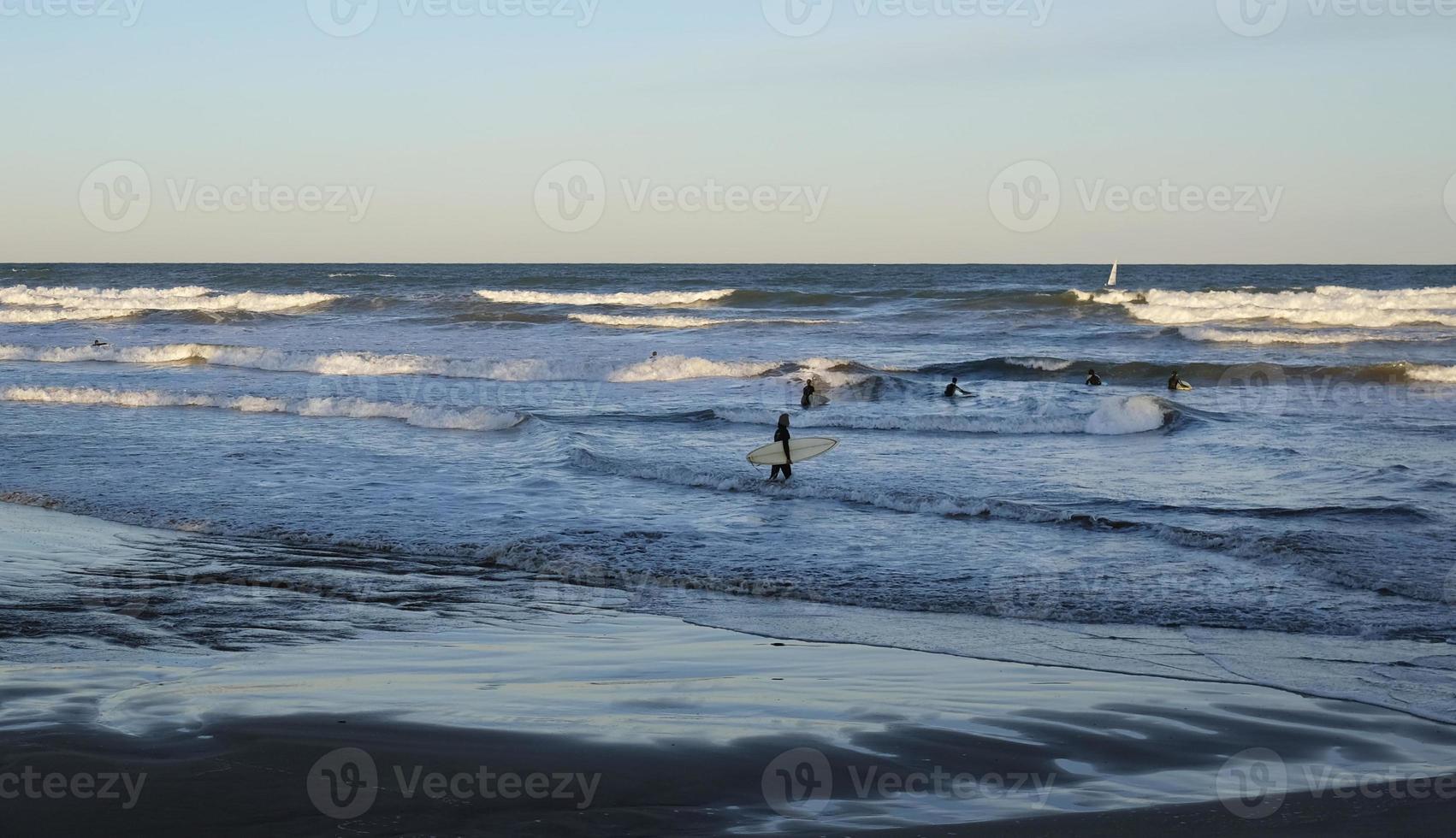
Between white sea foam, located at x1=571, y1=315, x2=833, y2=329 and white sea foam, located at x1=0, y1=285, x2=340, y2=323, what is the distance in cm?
1627

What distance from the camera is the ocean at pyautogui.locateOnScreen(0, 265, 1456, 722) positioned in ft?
26.6

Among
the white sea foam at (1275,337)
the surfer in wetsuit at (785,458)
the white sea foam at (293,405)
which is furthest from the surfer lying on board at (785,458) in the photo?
the white sea foam at (1275,337)

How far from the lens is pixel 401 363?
31.2m

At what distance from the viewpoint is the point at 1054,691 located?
21.0ft

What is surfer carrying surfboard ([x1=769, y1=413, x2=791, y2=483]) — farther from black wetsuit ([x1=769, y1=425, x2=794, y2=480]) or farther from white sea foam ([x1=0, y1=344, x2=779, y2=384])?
white sea foam ([x1=0, y1=344, x2=779, y2=384])

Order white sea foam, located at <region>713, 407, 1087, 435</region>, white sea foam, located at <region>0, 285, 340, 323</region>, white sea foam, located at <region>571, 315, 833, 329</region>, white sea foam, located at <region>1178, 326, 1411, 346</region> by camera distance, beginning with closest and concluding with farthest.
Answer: white sea foam, located at <region>713, 407, 1087, 435</region>
white sea foam, located at <region>1178, 326, 1411, 346</region>
white sea foam, located at <region>571, 315, 833, 329</region>
white sea foam, located at <region>0, 285, 340, 323</region>

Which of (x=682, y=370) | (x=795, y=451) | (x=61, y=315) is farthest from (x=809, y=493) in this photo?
(x=61, y=315)

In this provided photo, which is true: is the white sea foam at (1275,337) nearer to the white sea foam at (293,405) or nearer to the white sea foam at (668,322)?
the white sea foam at (668,322)

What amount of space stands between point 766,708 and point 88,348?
3377 centimetres

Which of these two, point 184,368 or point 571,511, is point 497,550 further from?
point 184,368

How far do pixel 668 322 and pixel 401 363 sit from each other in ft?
48.9

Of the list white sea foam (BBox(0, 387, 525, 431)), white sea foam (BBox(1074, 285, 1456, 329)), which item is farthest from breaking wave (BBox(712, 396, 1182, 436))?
white sea foam (BBox(1074, 285, 1456, 329))

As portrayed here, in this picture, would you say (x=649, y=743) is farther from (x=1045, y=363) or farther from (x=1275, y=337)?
(x=1275, y=337)

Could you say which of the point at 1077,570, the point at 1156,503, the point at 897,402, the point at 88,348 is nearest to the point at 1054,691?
the point at 1077,570
